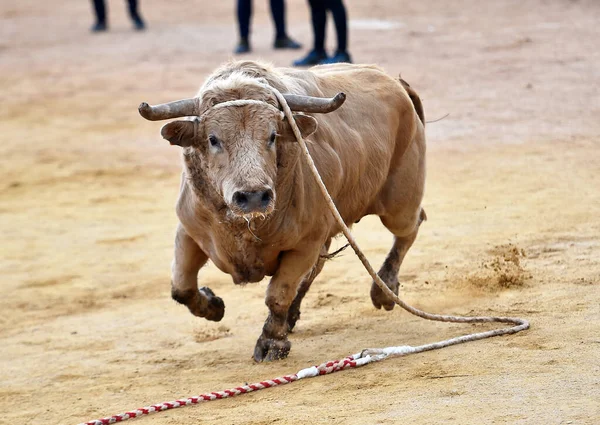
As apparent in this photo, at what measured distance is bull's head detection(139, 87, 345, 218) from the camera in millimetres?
5680

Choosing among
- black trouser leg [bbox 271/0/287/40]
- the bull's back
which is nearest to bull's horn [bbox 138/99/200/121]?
the bull's back

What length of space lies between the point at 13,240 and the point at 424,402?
661cm

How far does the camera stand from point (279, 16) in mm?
17922

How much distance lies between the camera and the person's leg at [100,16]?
22.0 m

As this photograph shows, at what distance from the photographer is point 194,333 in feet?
25.5

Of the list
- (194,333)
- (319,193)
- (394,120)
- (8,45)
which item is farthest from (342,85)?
(8,45)

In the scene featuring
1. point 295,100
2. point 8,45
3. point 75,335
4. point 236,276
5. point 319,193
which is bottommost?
point 8,45

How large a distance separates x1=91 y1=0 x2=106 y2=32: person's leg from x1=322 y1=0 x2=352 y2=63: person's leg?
8.06m

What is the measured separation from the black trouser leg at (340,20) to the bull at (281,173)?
24.9 feet

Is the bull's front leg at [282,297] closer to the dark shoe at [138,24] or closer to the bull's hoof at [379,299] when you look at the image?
the bull's hoof at [379,299]

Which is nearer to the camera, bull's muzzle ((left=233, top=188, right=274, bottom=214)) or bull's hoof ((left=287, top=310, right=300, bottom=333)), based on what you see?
bull's muzzle ((left=233, top=188, right=274, bottom=214))

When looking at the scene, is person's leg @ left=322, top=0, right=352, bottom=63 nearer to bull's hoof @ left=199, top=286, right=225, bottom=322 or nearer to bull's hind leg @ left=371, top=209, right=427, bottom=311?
bull's hind leg @ left=371, top=209, right=427, bottom=311

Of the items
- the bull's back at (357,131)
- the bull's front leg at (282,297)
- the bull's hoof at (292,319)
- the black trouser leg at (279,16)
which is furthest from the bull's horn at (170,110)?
the black trouser leg at (279,16)

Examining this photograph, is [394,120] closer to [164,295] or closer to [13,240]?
[164,295]
